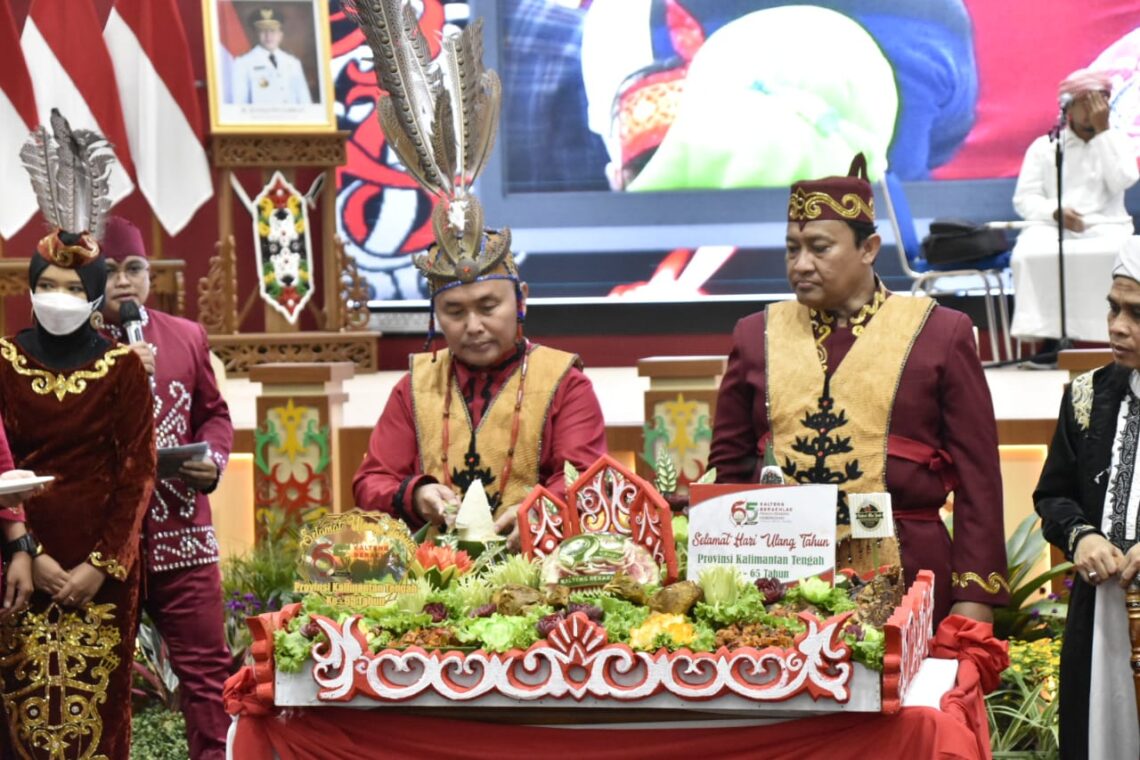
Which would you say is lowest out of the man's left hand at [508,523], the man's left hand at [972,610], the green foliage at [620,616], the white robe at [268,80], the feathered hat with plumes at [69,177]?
Answer: the man's left hand at [972,610]

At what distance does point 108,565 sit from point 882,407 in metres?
1.59

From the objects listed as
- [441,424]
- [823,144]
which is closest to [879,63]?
[823,144]

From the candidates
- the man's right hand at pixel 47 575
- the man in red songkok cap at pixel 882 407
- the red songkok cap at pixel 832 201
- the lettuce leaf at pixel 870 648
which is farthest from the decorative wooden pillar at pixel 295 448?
the lettuce leaf at pixel 870 648

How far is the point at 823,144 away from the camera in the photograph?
946cm

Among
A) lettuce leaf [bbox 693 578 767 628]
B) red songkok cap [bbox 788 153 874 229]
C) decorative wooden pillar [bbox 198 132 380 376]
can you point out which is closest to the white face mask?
red songkok cap [bbox 788 153 874 229]

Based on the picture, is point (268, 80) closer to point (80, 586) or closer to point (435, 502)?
point (80, 586)

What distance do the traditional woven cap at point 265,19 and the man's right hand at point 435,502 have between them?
5963mm

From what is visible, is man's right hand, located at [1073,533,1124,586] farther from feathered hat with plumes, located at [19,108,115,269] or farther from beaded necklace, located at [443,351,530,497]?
feathered hat with plumes, located at [19,108,115,269]

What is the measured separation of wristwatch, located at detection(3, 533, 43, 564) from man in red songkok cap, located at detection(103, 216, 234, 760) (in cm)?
52

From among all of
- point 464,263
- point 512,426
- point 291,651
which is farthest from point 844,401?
point 291,651

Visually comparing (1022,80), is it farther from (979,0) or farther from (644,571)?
(644,571)

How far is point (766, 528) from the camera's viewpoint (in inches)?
97.2

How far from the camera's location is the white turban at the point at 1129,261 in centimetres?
294

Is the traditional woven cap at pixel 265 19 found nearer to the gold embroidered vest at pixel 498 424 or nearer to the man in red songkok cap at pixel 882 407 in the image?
the gold embroidered vest at pixel 498 424
